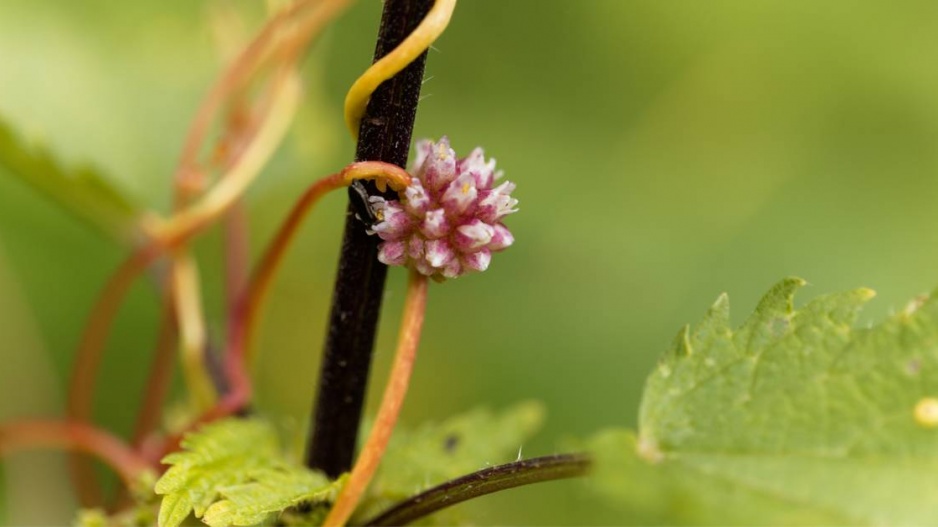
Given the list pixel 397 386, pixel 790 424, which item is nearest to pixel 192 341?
pixel 397 386

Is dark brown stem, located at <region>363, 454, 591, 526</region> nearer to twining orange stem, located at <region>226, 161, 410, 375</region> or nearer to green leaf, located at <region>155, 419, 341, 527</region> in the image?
→ green leaf, located at <region>155, 419, 341, 527</region>

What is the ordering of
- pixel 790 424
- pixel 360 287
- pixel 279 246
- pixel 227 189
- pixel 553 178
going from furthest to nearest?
1. pixel 553 178
2. pixel 227 189
3. pixel 279 246
4. pixel 360 287
5. pixel 790 424

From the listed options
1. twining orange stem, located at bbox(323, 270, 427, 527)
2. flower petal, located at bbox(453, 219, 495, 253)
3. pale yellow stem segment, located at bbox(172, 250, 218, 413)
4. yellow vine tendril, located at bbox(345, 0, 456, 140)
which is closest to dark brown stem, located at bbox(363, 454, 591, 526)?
twining orange stem, located at bbox(323, 270, 427, 527)

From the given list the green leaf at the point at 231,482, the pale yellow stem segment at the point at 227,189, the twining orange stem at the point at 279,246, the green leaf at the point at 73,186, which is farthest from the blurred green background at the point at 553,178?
the green leaf at the point at 231,482

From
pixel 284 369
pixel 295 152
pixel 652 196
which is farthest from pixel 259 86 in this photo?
pixel 652 196

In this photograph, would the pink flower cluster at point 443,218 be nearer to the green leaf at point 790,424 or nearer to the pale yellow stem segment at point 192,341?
the green leaf at point 790,424

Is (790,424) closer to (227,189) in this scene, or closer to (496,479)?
(496,479)
